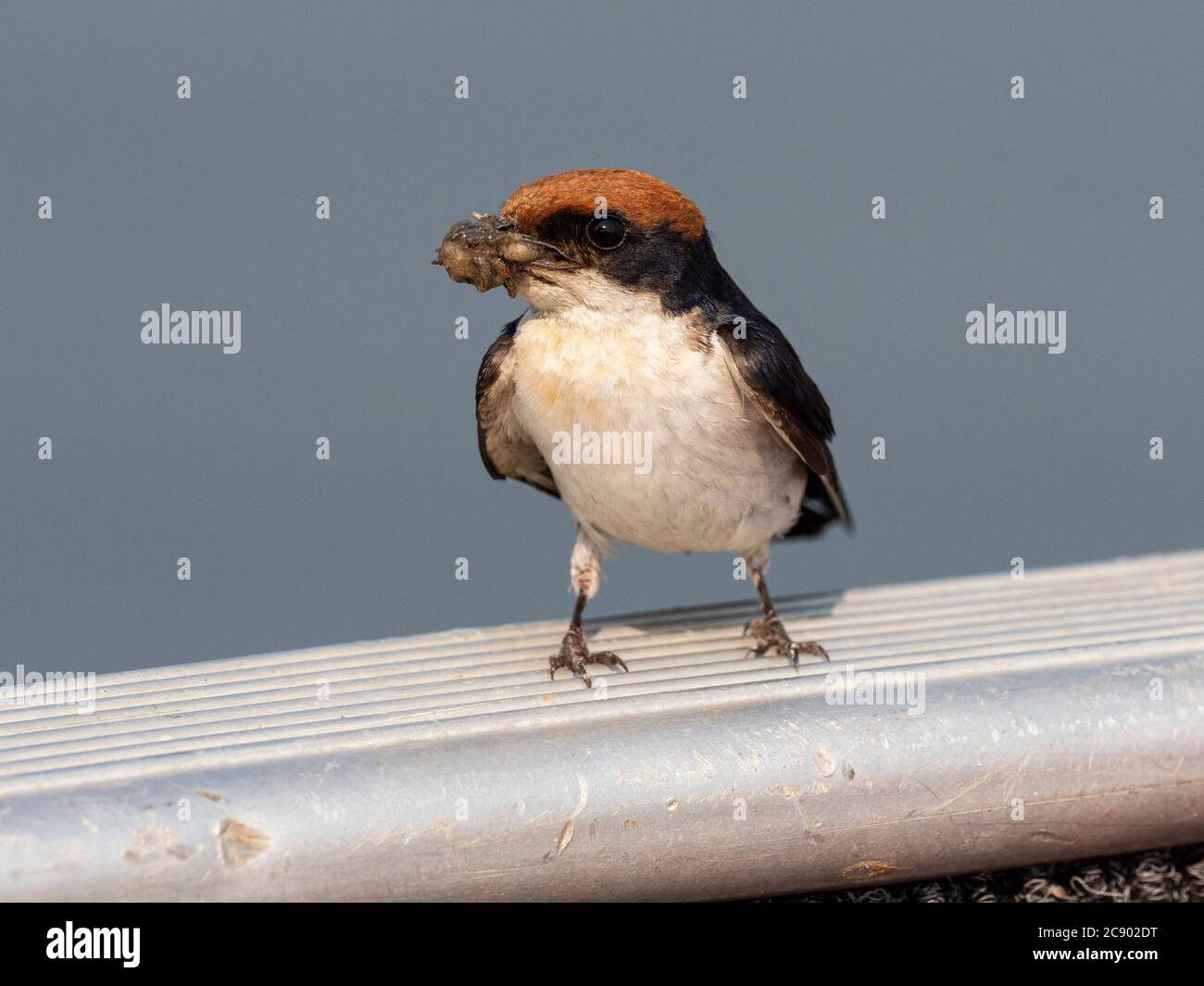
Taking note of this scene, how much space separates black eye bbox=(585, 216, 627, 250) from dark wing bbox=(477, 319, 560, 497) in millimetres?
508

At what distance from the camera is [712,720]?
2.85 metres

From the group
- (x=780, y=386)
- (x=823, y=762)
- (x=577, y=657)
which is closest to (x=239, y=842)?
(x=823, y=762)

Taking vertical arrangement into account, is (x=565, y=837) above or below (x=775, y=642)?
below

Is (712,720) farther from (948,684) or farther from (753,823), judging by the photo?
(948,684)

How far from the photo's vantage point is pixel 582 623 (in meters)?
4.06

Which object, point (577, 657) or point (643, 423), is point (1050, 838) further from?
point (643, 423)

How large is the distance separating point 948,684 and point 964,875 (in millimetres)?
412

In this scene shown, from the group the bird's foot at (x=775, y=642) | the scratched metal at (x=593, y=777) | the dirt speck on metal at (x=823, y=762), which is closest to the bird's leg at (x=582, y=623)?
the scratched metal at (x=593, y=777)

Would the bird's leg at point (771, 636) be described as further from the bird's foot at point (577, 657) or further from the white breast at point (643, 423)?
the bird's foot at point (577, 657)

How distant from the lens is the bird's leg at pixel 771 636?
3.68m

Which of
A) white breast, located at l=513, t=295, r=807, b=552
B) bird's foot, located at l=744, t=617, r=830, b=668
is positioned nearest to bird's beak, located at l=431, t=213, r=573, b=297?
white breast, located at l=513, t=295, r=807, b=552

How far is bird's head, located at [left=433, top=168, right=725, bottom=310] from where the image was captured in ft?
11.7

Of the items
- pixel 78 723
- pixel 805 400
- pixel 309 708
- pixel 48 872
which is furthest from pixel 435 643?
pixel 48 872

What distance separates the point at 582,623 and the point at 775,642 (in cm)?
57
